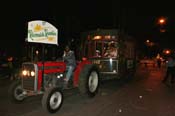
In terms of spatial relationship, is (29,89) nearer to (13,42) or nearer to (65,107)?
(65,107)

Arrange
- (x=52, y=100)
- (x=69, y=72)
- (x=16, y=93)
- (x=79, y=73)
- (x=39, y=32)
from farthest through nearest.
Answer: (x=79, y=73), (x=69, y=72), (x=16, y=93), (x=39, y=32), (x=52, y=100)

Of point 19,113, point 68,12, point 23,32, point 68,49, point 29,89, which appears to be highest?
point 68,12

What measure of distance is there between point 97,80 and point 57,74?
2305 mm

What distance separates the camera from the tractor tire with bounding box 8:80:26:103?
9047 millimetres

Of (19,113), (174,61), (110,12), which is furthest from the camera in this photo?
(110,12)

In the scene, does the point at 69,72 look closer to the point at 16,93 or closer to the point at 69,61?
the point at 69,61

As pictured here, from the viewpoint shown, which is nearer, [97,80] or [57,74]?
[57,74]

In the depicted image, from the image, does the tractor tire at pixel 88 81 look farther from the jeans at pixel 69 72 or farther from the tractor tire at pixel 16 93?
the tractor tire at pixel 16 93

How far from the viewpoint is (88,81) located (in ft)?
32.2

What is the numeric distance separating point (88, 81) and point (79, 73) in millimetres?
447

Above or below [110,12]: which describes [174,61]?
below

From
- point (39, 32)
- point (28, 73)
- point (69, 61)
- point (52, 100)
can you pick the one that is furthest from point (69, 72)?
point (39, 32)

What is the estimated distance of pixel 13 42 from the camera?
26.5 metres

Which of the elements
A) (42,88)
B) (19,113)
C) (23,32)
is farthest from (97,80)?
(23,32)
